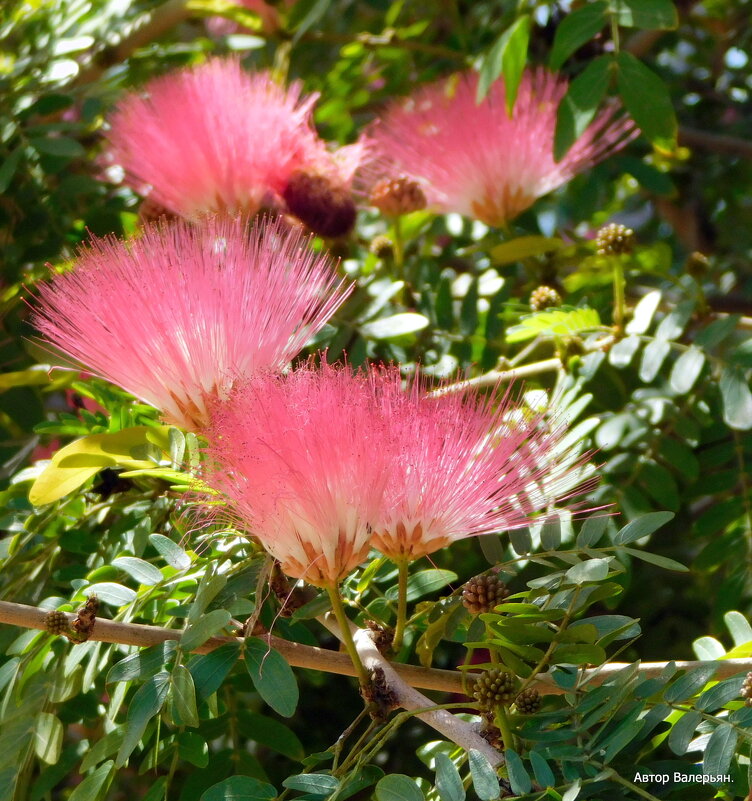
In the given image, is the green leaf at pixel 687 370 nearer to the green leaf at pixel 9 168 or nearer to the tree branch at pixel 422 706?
the tree branch at pixel 422 706

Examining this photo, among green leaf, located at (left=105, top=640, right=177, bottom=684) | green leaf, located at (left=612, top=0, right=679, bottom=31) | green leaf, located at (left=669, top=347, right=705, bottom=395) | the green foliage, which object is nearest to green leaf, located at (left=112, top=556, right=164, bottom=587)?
the green foliage

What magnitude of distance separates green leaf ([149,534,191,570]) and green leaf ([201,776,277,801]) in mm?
294

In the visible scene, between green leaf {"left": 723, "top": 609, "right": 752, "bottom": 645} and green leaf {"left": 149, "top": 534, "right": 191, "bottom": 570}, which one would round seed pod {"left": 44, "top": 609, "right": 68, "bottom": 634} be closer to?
green leaf {"left": 149, "top": 534, "right": 191, "bottom": 570}

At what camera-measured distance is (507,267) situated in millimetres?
2455

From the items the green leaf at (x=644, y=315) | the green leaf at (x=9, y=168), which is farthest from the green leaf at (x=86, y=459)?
the green leaf at (x=644, y=315)

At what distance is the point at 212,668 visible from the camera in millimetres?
1287

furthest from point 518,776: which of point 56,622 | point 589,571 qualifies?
point 56,622

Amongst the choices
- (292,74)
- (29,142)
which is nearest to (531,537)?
(29,142)

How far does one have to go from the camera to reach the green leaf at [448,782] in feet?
3.56

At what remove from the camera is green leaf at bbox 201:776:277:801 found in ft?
3.89

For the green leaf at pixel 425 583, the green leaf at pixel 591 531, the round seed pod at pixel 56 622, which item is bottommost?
the green leaf at pixel 425 583

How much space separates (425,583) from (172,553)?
36cm

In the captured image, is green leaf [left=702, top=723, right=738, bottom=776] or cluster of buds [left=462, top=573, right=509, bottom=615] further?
cluster of buds [left=462, top=573, right=509, bottom=615]

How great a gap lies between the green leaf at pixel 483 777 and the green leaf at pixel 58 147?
59.0 inches
